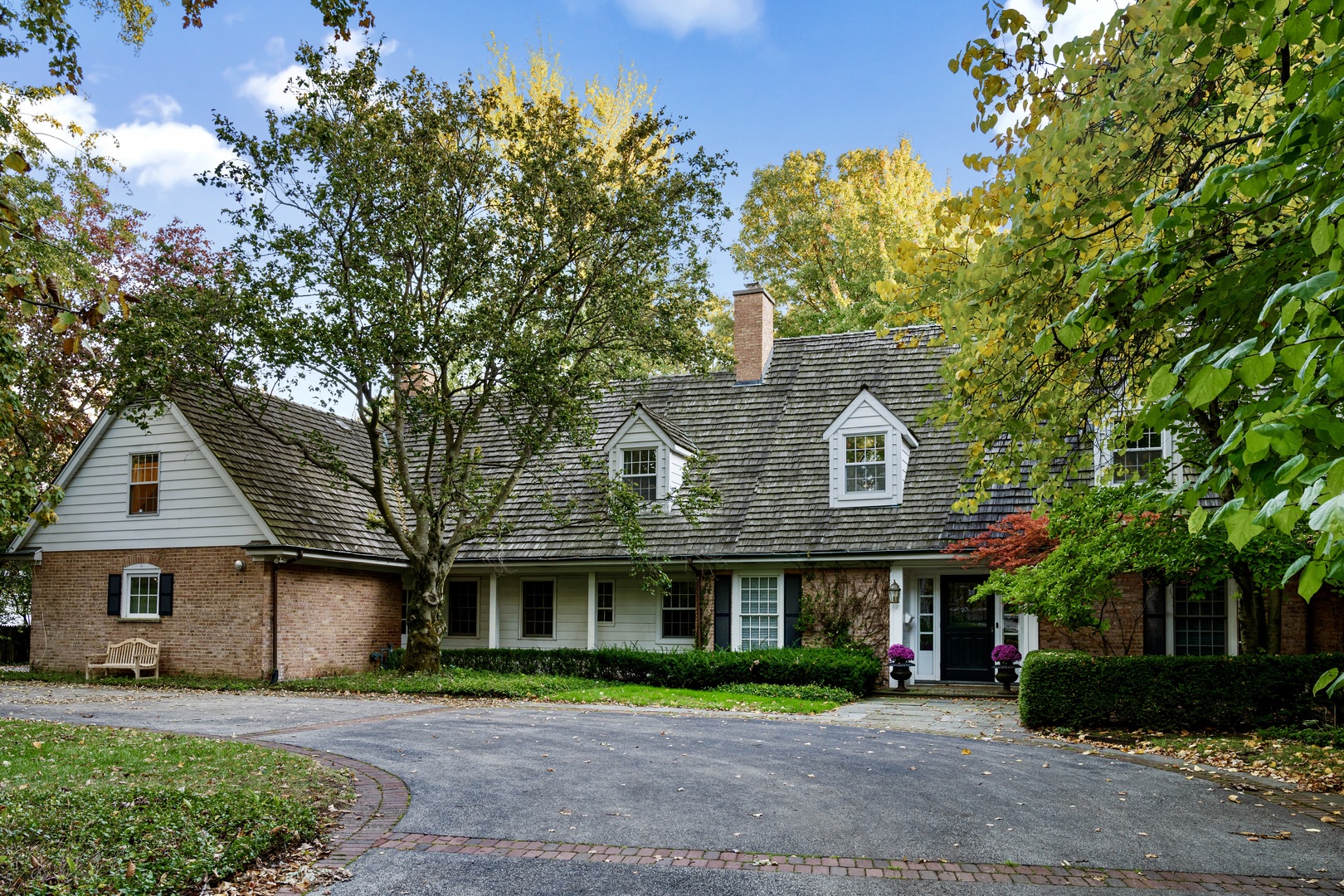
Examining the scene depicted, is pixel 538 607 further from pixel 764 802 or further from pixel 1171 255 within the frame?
pixel 1171 255

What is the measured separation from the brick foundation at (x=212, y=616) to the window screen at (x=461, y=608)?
231 centimetres

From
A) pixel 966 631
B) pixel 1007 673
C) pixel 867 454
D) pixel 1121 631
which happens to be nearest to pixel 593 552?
pixel 867 454

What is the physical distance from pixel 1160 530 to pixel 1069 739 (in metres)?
3.04

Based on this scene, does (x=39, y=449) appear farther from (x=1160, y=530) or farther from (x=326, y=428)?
(x=1160, y=530)

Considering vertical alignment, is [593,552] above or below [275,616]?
above

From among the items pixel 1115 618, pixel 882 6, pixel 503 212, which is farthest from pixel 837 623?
pixel 882 6

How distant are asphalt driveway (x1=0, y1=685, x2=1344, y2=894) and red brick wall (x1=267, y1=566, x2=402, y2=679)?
716cm

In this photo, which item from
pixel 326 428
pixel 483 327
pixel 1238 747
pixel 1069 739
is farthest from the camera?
pixel 326 428

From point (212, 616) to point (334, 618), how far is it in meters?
2.47

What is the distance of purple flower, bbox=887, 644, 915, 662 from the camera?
20047mm

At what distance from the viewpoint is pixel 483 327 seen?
1806 cm

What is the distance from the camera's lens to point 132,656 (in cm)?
2116

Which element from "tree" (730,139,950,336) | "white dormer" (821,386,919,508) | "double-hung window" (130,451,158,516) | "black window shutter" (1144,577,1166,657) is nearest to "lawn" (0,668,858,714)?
"double-hung window" (130,451,158,516)

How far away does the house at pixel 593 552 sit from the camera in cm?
2075
